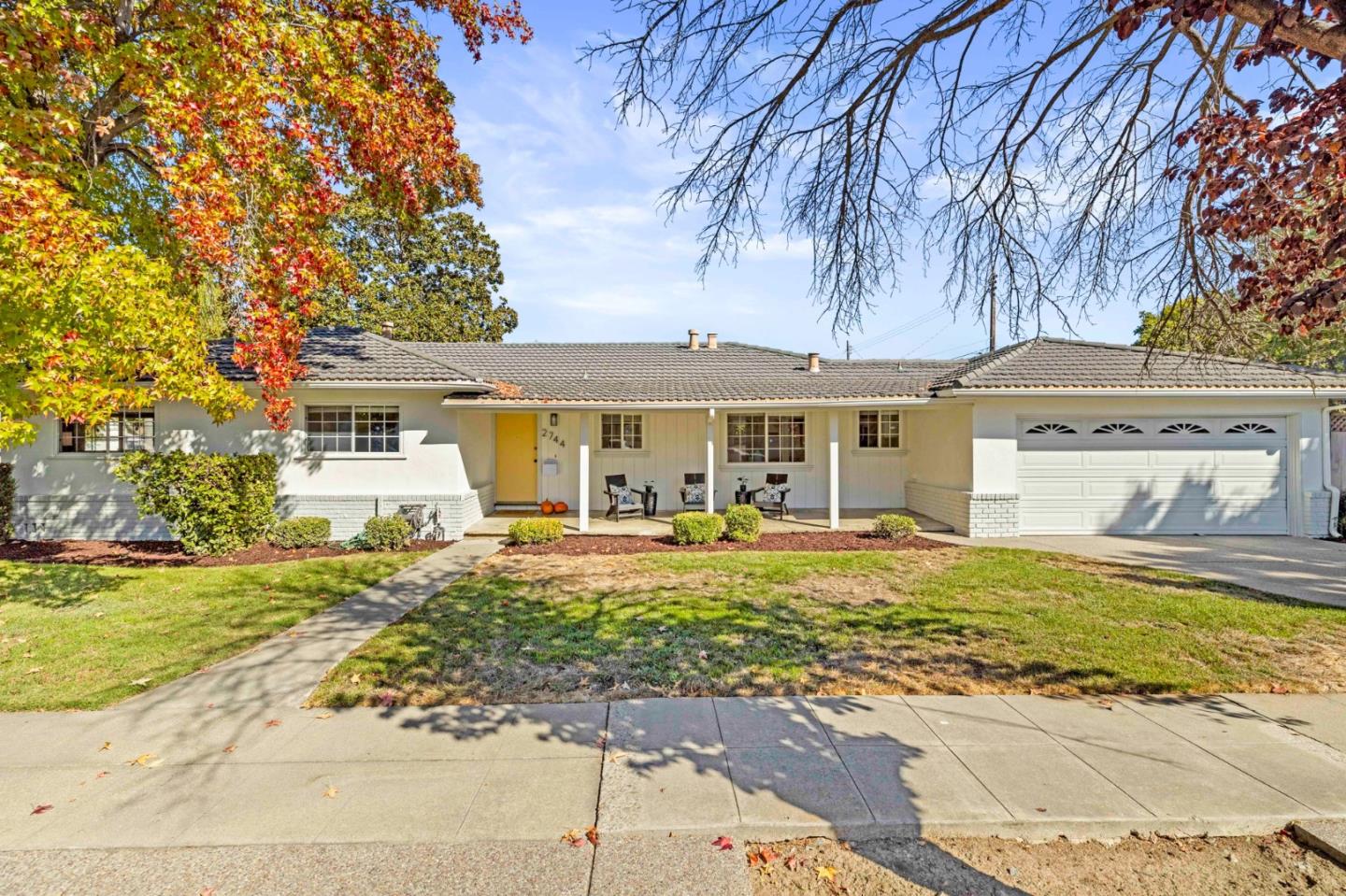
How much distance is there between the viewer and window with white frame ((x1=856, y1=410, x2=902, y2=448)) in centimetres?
1420

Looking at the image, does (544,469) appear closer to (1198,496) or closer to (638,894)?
(638,894)

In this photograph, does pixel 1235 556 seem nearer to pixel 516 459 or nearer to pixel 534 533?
pixel 534 533

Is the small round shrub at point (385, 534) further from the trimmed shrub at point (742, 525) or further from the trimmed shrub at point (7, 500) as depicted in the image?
the trimmed shrub at point (7, 500)

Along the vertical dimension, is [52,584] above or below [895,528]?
below

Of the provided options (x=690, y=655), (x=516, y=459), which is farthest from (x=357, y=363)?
(x=690, y=655)

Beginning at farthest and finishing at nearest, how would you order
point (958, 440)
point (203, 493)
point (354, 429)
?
1. point (958, 440)
2. point (354, 429)
3. point (203, 493)

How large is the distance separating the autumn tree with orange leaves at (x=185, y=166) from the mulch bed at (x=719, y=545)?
491 centimetres

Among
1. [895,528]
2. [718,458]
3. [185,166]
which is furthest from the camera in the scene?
[718,458]

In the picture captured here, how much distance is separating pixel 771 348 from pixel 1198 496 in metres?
9.85

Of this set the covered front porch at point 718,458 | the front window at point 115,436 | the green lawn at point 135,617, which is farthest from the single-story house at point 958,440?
the green lawn at point 135,617

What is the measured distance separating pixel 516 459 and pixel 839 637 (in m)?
10.1

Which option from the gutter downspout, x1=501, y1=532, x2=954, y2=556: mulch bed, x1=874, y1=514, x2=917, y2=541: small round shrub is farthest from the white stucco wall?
the gutter downspout

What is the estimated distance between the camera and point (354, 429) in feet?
36.3

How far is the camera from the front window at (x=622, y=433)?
13.9 metres
